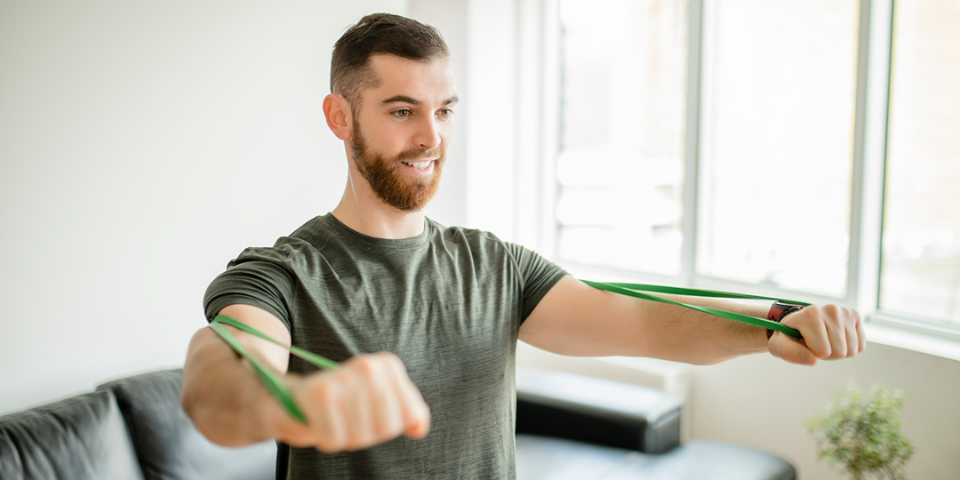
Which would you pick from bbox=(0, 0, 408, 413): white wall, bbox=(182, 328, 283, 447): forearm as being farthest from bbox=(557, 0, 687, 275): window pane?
bbox=(182, 328, 283, 447): forearm

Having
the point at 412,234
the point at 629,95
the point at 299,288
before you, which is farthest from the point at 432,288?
the point at 629,95

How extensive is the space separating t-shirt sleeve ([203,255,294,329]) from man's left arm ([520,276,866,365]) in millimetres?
520

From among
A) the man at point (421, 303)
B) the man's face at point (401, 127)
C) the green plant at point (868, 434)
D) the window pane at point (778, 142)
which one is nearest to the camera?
the man at point (421, 303)

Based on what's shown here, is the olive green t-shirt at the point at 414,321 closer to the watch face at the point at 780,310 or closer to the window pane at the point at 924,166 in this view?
the watch face at the point at 780,310

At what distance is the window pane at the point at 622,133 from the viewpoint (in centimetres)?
343

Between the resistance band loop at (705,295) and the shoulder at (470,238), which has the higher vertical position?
the shoulder at (470,238)

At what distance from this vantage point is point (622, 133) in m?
3.76

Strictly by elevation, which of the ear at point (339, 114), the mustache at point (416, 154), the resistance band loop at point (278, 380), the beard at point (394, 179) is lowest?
the resistance band loop at point (278, 380)

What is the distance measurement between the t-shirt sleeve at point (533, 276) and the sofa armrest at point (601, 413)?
141 cm

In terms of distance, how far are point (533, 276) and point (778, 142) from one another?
2.15 metres

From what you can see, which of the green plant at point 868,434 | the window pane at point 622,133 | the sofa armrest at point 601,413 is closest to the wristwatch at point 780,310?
the green plant at point 868,434

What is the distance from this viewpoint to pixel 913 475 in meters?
2.23

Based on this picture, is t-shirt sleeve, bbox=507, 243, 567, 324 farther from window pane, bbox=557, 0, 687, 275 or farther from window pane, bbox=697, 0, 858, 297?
window pane, bbox=557, 0, 687, 275

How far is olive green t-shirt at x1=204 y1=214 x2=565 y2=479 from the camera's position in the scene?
103 centimetres
